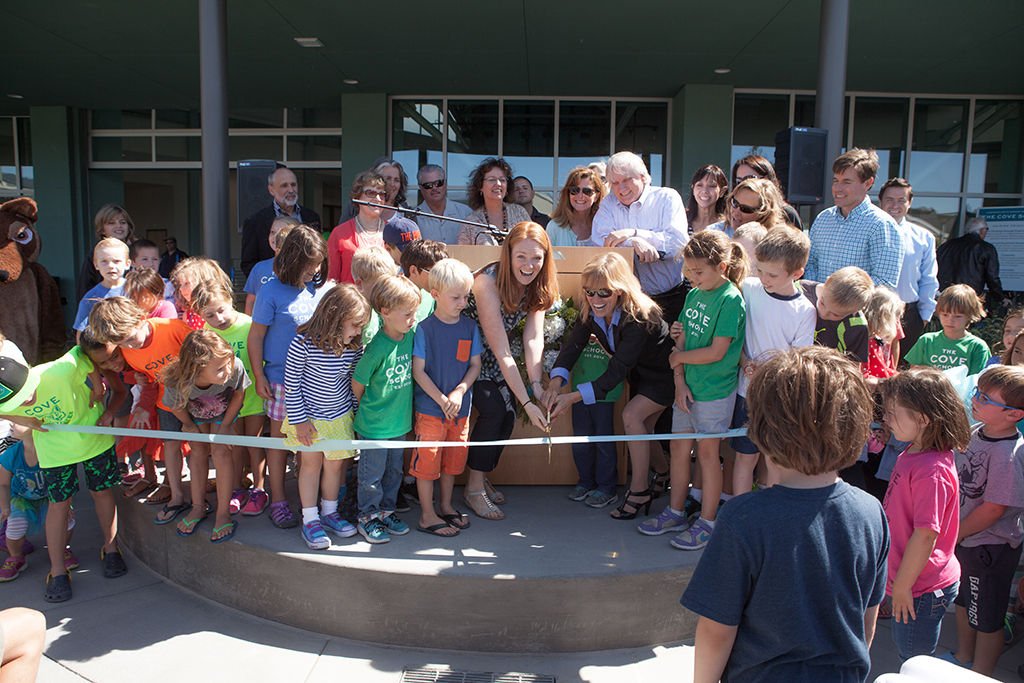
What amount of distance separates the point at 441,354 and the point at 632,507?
137cm

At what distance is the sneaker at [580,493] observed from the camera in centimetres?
384

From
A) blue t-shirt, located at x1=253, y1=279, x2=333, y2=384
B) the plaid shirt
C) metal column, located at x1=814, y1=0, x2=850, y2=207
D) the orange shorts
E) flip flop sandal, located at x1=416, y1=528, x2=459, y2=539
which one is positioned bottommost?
flip flop sandal, located at x1=416, y1=528, x2=459, y2=539

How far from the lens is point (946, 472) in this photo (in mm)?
2295

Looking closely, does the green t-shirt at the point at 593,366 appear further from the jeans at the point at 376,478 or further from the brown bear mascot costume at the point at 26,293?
the brown bear mascot costume at the point at 26,293

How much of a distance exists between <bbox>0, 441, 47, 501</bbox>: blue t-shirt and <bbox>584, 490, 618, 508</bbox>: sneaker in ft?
9.84

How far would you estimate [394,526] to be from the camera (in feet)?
11.0

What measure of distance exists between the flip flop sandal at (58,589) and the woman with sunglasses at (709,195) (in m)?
4.29

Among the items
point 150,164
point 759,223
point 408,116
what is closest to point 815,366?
point 759,223

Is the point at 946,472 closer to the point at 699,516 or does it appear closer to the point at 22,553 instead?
the point at 699,516

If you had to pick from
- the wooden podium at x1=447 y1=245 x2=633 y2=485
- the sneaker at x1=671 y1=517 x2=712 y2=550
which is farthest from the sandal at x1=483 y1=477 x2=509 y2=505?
the sneaker at x1=671 y1=517 x2=712 y2=550

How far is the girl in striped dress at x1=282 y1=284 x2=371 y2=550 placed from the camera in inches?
121

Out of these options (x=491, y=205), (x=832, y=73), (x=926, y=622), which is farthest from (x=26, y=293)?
(x=832, y=73)

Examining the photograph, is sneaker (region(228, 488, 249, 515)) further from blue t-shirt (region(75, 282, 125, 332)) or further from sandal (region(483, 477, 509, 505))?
blue t-shirt (region(75, 282, 125, 332))

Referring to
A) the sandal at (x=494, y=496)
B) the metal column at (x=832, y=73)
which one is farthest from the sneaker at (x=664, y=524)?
the metal column at (x=832, y=73)
